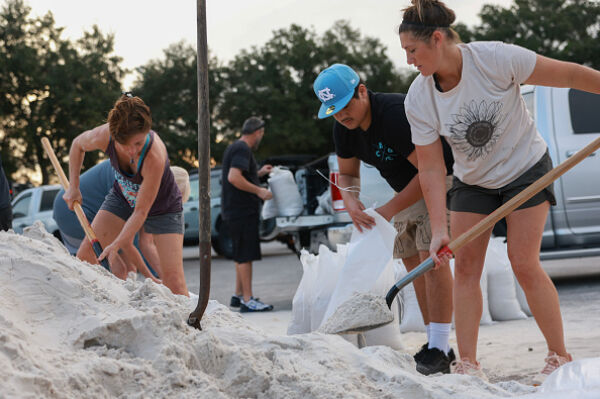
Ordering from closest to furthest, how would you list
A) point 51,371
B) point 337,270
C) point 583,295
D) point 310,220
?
point 51,371 < point 337,270 < point 583,295 < point 310,220

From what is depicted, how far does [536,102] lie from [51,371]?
5.83 meters

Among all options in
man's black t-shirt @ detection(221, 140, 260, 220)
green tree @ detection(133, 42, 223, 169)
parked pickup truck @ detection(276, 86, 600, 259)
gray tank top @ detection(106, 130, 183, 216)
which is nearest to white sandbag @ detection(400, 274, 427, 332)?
parked pickup truck @ detection(276, 86, 600, 259)

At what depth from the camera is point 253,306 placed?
7.19 meters

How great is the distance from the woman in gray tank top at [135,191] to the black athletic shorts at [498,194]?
5.65 ft

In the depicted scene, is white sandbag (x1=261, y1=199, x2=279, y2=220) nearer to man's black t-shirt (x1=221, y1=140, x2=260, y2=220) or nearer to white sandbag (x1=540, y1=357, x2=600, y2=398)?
man's black t-shirt (x1=221, y1=140, x2=260, y2=220)

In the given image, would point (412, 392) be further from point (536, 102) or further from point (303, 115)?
point (303, 115)

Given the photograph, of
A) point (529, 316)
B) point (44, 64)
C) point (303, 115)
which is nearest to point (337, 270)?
point (529, 316)

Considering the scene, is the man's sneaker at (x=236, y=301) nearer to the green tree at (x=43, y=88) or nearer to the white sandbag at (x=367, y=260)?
the white sandbag at (x=367, y=260)

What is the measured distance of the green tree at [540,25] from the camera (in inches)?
1387

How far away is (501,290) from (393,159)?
2300mm

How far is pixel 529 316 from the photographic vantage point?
6.09 metres

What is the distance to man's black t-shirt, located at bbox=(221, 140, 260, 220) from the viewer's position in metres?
7.55

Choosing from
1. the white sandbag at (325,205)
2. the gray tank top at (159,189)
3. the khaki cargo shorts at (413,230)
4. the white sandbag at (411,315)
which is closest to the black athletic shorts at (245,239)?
the white sandbag at (325,205)

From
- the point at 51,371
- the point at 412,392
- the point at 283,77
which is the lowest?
the point at 412,392
